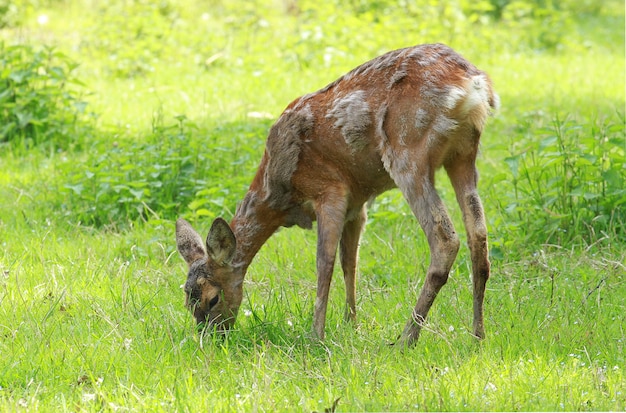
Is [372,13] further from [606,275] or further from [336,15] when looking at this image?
[606,275]

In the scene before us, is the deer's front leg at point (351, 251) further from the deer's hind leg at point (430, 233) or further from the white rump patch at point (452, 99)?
the white rump patch at point (452, 99)

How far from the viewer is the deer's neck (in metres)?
5.67

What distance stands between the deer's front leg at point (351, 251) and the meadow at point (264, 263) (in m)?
0.13

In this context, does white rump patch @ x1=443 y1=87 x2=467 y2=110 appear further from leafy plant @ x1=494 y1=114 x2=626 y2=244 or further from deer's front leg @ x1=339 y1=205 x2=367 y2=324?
leafy plant @ x1=494 y1=114 x2=626 y2=244

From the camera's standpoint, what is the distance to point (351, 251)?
19.3 ft

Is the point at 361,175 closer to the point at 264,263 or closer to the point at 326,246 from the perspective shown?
the point at 326,246

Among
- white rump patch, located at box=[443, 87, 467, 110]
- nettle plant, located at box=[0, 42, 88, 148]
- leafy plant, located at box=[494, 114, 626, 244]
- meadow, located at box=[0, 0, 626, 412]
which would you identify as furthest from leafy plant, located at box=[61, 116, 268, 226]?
white rump patch, located at box=[443, 87, 467, 110]

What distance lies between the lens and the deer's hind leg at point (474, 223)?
201 inches

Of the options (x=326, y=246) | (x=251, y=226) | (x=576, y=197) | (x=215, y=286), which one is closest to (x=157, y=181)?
(x=251, y=226)

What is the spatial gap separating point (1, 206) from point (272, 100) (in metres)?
3.96

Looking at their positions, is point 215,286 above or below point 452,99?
below

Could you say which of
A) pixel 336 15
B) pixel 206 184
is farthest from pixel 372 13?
pixel 206 184

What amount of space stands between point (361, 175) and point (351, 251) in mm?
667

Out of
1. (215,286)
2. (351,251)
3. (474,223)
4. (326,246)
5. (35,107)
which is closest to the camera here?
(474,223)
